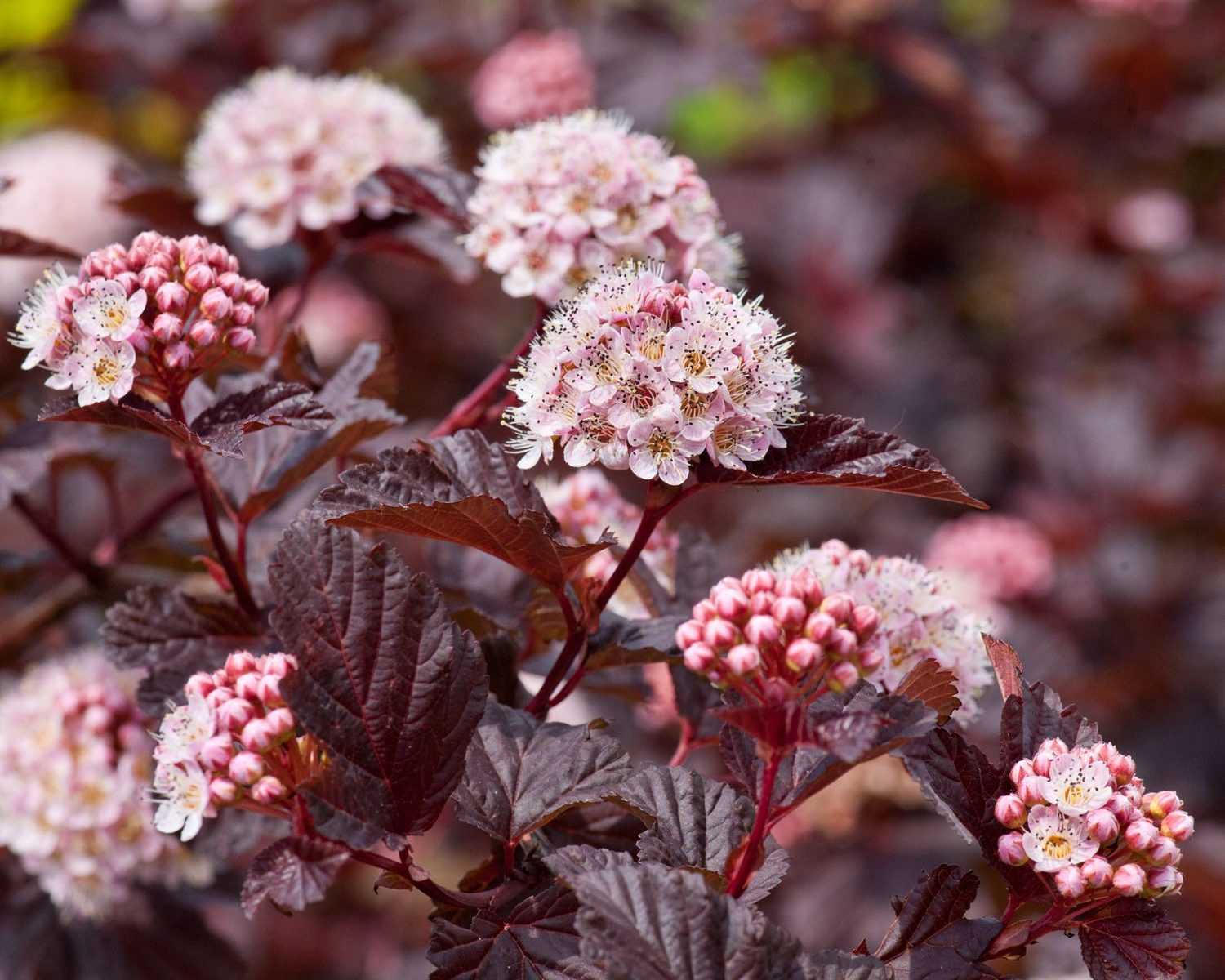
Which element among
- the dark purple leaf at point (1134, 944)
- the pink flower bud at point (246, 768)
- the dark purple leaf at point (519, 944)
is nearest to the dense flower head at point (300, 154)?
the pink flower bud at point (246, 768)

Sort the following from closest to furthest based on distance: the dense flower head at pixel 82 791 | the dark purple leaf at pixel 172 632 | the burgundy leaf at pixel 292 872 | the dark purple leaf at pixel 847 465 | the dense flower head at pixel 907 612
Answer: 1. the burgundy leaf at pixel 292 872
2. the dark purple leaf at pixel 847 465
3. the dense flower head at pixel 907 612
4. the dark purple leaf at pixel 172 632
5. the dense flower head at pixel 82 791

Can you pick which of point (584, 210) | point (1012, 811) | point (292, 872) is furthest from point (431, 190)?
point (1012, 811)

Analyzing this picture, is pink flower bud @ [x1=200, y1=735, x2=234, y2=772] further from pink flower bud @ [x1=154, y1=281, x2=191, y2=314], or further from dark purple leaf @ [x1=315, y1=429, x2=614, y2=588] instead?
pink flower bud @ [x1=154, y1=281, x2=191, y2=314]

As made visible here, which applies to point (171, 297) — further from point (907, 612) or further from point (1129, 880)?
point (1129, 880)

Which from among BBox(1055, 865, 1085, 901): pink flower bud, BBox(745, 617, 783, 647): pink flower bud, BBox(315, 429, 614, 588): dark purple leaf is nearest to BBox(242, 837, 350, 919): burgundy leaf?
BBox(315, 429, 614, 588): dark purple leaf

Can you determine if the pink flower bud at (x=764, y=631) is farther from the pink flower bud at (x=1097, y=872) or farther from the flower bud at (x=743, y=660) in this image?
the pink flower bud at (x=1097, y=872)

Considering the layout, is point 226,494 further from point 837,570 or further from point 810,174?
point 810,174

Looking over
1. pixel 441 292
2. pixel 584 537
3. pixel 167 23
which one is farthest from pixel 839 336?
pixel 584 537
